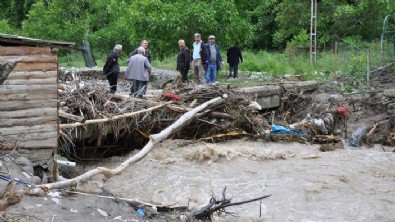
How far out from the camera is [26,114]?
9938 mm

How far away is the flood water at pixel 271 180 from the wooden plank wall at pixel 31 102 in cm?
181

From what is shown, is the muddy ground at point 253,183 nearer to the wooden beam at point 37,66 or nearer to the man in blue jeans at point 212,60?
the wooden beam at point 37,66

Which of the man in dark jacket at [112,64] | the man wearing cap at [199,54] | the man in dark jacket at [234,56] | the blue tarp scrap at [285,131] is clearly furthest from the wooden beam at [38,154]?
the man in dark jacket at [234,56]

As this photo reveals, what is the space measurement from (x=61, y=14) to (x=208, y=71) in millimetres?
13392

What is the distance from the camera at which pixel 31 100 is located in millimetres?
9977

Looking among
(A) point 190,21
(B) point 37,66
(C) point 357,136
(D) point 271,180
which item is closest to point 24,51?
(B) point 37,66

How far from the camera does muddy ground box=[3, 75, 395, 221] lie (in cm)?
882

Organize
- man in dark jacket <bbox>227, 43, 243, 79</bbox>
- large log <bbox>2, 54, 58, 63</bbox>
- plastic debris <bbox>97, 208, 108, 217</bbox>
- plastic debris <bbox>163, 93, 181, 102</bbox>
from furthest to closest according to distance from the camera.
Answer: man in dark jacket <bbox>227, 43, 243, 79</bbox>, plastic debris <bbox>163, 93, 181, 102</bbox>, large log <bbox>2, 54, 58, 63</bbox>, plastic debris <bbox>97, 208, 108, 217</bbox>

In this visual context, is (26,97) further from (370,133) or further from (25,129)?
(370,133)

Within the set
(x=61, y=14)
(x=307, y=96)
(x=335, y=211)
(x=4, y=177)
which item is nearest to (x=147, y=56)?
(x=307, y=96)

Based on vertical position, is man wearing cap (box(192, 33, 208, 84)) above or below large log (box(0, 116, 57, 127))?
above

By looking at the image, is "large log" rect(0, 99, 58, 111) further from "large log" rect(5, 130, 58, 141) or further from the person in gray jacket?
the person in gray jacket

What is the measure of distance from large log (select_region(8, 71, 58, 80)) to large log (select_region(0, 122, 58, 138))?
2.57ft

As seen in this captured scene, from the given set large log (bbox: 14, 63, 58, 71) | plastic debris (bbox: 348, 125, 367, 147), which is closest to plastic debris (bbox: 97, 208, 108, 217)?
large log (bbox: 14, 63, 58, 71)
